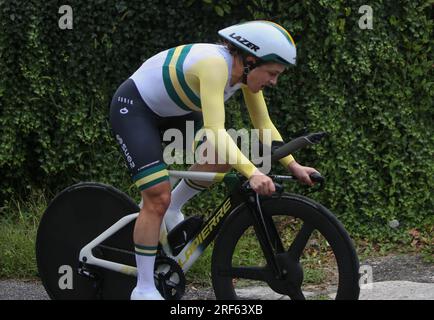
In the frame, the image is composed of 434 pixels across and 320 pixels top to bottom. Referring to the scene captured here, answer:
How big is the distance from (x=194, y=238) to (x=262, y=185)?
774 mm

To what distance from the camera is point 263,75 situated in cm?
410

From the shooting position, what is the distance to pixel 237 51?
13.5 feet

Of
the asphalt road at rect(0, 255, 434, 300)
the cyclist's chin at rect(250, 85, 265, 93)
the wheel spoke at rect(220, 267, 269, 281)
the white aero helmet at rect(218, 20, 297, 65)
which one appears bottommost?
the asphalt road at rect(0, 255, 434, 300)

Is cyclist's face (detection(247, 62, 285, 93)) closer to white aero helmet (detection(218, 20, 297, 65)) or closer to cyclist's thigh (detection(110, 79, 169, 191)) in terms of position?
white aero helmet (detection(218, 20, 297, 65))

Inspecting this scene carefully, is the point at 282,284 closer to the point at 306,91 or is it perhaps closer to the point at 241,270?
the point at 241,270

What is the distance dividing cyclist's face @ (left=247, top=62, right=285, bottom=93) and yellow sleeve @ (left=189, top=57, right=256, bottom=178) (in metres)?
0.20

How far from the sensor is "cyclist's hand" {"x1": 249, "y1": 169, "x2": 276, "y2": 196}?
3.81 m

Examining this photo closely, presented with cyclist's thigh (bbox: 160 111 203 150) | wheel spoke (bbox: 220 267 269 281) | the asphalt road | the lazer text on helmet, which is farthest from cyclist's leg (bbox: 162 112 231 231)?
the asphalt road

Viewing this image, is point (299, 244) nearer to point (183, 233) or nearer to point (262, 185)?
point (262, 185)

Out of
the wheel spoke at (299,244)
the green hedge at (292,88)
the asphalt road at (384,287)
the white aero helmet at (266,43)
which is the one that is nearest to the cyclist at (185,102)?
the white aero helmet at (266,43)

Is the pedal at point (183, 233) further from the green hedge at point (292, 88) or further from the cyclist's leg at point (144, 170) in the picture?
the green hedge at point (292, 88)

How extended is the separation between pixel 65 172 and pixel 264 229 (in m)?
3.07
